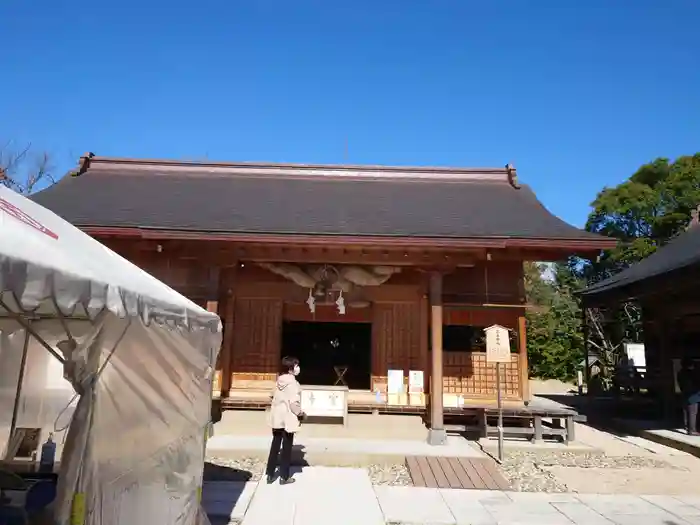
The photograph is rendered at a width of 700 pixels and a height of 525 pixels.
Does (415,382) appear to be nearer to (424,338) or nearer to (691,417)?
(424,338)

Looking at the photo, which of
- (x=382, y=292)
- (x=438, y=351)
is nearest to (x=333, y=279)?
(x=382, y=292)

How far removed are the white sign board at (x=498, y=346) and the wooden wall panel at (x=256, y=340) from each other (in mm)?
3781

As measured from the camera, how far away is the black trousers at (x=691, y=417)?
9.08 m

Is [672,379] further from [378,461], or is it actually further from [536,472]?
[378,461]

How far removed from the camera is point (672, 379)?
10992mm

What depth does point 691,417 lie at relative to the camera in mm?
9125

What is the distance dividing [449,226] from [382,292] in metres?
1.72

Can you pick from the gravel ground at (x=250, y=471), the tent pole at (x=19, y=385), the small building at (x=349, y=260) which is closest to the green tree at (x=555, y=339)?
the small building at (x=349, y=260)

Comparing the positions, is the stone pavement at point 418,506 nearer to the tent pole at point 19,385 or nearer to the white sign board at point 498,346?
the tent pole at point 19,385

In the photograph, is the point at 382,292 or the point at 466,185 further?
the point at 466,185

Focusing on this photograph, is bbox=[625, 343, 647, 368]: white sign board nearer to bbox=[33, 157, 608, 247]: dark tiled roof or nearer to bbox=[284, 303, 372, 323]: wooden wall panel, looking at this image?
bbox=[33, 157, 608, 247]: dark tiled roof

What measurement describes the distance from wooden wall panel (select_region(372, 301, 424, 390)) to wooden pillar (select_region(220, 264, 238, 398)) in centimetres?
261

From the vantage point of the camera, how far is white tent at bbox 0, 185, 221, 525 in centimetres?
211

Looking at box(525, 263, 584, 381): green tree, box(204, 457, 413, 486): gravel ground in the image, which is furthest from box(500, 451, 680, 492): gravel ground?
box(525, 263, 584, 381): green tree
